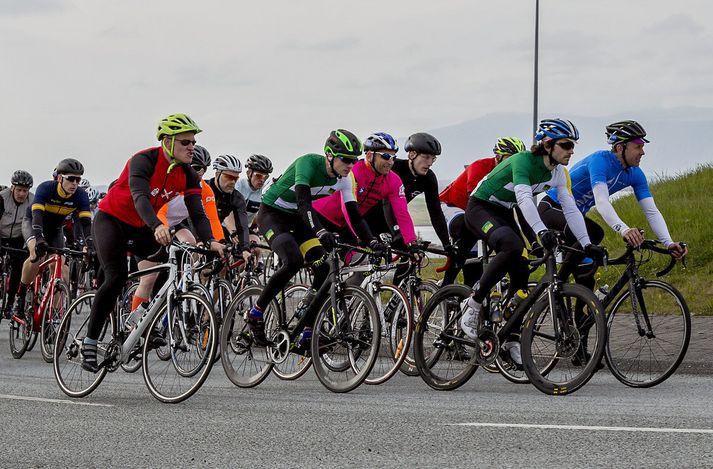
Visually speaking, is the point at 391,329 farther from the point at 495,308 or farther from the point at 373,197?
the point at 373,197

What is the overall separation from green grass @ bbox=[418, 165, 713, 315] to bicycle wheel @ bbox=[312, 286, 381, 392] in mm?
7302

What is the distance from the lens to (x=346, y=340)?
31.4 ft

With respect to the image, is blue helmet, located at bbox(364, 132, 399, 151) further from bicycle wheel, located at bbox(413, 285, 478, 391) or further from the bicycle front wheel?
the bicycle front wheel

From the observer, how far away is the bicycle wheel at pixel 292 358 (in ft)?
33.6

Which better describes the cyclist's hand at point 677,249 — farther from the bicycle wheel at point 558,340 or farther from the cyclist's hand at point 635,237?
the bicycle wheel at point 558,340

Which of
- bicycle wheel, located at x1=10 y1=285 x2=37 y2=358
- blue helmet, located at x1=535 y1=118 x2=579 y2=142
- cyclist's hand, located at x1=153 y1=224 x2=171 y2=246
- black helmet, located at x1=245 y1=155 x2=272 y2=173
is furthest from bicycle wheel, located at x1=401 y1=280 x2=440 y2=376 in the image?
bicycle wheel, located at x1=10 y1=285 x2=37 y2=358

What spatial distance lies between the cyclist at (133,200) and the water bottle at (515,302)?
94.7 inches

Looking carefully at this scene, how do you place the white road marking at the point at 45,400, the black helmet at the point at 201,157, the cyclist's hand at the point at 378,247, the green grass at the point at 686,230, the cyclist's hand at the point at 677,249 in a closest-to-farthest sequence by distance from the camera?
the white road marking at the point at 45,400 → the cyclist's hand at the point at 677,249 → the cyclist's hand at the point at 378,247 → the black helmet at the point at 201,157 → the green grass at the point at 686,230

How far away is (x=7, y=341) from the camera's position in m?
15.9

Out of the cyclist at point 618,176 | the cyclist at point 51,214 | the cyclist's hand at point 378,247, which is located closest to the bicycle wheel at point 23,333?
the cyclist at point 51,214

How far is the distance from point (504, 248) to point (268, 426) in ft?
8.91

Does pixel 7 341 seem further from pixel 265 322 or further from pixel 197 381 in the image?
pixel 197 381

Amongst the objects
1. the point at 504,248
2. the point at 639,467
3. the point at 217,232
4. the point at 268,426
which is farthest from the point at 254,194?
the point at 639,467

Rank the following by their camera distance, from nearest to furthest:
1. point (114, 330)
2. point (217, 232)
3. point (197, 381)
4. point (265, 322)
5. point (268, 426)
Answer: point (268, 426)
point (197, 381)
point (114, 330)
point (265, 322)
point (217, 232)
